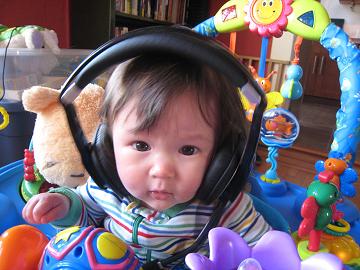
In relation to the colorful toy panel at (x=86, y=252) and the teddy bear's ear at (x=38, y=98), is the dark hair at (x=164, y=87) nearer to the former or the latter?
the colorful toy panel at (x=86, y=252)

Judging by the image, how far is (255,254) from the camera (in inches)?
11.8

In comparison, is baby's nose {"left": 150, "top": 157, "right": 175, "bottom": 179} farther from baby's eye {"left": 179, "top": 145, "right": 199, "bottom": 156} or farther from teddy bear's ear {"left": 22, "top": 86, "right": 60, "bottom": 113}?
teddy bear's ear {"left": 22, "top": 86, "right": 60, "bottom": 113}

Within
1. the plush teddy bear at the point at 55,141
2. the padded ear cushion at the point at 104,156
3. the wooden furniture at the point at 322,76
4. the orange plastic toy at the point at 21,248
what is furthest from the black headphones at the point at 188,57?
the wooden furniture at the point at 322,76

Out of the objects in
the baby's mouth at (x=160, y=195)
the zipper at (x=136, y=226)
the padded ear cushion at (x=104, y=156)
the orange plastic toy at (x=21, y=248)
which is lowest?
the zipper at (x=136, y=226)

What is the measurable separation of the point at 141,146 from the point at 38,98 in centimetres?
35

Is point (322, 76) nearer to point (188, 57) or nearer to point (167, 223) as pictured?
point (167, 223)

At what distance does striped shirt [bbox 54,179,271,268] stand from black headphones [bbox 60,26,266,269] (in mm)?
33

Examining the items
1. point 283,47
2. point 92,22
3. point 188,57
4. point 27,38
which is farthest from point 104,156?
point 283,47

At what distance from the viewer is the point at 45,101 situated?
0.65 m

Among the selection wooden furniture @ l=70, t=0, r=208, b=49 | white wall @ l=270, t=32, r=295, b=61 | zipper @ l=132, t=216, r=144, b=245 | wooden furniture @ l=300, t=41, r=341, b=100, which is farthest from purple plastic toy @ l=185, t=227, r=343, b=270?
wooden furniture @ l=300, t=41, r=341, b=100

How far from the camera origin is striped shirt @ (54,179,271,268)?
472 millimetres

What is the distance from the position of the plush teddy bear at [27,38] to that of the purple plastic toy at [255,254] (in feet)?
3.13

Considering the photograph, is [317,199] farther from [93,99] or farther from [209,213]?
[93,99]

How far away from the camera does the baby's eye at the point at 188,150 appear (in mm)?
374
